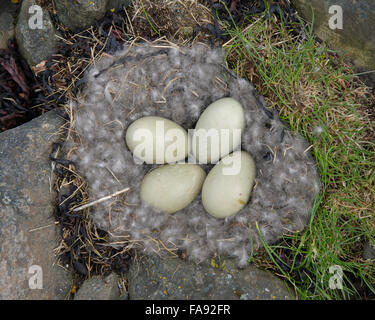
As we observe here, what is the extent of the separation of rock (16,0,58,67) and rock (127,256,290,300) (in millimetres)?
1565

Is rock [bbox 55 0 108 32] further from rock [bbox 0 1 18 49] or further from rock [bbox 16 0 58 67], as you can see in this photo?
rock [bbox 0 1 18 49]

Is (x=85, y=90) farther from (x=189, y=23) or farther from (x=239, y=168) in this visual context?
(x=239, y=168)

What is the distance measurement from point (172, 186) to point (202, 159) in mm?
271

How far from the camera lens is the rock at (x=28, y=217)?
6.66 ft

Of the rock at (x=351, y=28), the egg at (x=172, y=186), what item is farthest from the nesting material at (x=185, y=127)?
the rock at (x=351, y=28)

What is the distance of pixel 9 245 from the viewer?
2031mm

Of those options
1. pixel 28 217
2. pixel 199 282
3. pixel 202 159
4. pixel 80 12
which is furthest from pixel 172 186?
pixel 80 12

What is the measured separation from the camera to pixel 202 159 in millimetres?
2236

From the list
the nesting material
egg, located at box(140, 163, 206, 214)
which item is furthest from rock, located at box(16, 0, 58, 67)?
egg, located at box(140, 163, 206, 214)

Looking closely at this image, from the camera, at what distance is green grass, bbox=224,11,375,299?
6.96 ft

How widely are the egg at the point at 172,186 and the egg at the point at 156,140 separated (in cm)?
9

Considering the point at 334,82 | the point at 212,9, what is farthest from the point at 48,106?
the point at 334,82

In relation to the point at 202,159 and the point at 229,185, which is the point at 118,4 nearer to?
the point at 202,159
